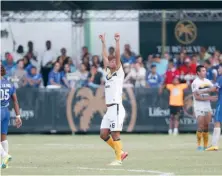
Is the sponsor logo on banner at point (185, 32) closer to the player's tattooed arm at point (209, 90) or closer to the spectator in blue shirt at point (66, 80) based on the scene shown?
the spectator in blue shirt at point (66, 80)

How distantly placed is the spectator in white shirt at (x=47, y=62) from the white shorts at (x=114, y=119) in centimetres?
1345

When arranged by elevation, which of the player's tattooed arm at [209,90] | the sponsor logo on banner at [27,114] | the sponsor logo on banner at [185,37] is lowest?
the sponsor logo on banner at [27,114]

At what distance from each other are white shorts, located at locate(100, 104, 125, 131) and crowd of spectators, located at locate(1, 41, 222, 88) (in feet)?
36.9

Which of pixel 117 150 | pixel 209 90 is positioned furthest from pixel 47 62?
pixel 117 150

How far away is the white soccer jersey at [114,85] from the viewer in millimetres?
16984

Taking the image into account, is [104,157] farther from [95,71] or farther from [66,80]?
[66,80]

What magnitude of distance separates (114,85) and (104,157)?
226cm

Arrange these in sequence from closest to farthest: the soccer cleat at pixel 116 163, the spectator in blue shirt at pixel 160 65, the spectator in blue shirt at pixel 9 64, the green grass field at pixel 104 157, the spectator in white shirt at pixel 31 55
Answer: the green grass field at pixel 104 157 < the soccer cleat at pixel 116 163 < the spectator in blue shirt at pixel 9 64 < the spectator in blue shirt at pixel 160 65 < the spectator in white shirt at pixel 31 55

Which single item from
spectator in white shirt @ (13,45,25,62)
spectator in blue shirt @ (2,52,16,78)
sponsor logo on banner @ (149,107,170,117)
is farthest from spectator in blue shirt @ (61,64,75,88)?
spectator in white shirt @ (13,45,25,62)

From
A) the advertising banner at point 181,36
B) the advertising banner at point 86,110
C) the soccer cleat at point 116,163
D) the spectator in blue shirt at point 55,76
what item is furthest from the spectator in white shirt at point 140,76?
the soccer cleat at point 116,163

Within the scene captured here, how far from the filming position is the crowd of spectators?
28.8 meters

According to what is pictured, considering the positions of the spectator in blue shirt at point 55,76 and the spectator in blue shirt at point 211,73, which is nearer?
the spectator in blue shirt at point 211,73

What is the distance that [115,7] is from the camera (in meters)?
31.6

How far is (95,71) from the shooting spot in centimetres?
2881
